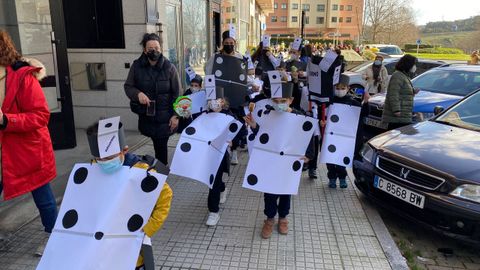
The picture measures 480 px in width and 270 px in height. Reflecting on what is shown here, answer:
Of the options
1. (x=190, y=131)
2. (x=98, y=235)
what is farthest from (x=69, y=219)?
(x=190, y=131)

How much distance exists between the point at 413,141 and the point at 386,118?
157 cm

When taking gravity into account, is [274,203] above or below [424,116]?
below

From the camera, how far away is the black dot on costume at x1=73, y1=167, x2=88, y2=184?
2307mm

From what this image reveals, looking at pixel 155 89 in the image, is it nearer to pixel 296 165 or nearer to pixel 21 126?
pixel 21 126

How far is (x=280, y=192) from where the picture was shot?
140 inches

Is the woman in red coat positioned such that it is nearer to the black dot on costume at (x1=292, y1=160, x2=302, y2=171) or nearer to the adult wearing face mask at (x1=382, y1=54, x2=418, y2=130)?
the black dot on costume at (x1=292, y1=160, x2=302, y2=171)

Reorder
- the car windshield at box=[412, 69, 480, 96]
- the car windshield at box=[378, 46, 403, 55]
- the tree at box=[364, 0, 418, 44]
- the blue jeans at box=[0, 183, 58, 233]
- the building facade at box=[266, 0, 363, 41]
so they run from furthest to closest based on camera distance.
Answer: the building facade at box=[266, 0, 363, 41] → the tree at box=[364, 0, 418, 44] → the car windshield at box=[378, 46, 403, 55] → the car windshield at box=[412, 69, 480, 96] → the blue jeans at box=[0, 183, 58, 233]

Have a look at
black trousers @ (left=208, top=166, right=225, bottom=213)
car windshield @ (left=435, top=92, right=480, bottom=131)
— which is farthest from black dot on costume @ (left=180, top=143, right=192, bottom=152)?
car windshield @ (left=435, top=92, right=480, bottom=131)

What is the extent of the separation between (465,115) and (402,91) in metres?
0.99

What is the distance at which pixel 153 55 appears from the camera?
3.87 metres

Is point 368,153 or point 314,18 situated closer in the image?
point 368,153

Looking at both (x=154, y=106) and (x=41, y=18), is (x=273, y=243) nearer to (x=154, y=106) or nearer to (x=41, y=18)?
(x=154, y=106)

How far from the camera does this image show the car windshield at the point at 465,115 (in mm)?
4555

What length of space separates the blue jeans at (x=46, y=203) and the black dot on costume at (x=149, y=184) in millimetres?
1449
